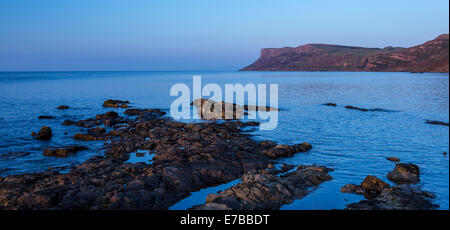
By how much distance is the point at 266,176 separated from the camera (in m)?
12.4

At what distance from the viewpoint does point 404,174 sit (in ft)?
44.3

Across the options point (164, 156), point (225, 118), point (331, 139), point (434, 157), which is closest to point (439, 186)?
point (434, 157)

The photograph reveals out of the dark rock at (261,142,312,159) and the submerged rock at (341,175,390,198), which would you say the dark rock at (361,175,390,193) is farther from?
the dark rock at (261,142,312,159)

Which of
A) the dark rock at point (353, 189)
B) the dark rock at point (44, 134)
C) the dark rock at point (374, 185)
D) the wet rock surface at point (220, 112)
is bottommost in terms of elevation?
the dark rock at point (353, 189)

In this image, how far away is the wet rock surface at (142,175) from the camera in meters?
10.2

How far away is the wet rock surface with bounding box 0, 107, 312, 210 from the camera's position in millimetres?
10203

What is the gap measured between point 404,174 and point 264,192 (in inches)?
290

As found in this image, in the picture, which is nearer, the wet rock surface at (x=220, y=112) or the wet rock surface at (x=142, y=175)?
the wet rock surface at (x=142, y=175)

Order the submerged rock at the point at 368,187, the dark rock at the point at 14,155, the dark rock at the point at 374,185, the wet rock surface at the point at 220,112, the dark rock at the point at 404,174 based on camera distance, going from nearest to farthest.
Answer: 1. the submerged rock at the point at 368,187
2. the dark rock at the point at 374,185
3. the dark rock at the point at 404,174
4. the dark rock at the point at 14,155
5. the wet rock surface at the point at 220,112

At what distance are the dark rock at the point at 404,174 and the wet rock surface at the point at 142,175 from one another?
132 inches

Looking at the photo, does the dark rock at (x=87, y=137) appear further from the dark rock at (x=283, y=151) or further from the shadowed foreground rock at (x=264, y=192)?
the shadowed foreground rock at (x=264, y=192)

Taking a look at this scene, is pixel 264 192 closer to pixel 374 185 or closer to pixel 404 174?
pixel 374 185

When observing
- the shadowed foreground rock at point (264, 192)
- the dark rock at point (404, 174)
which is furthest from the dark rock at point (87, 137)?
the dark rock at point (404, 174)
